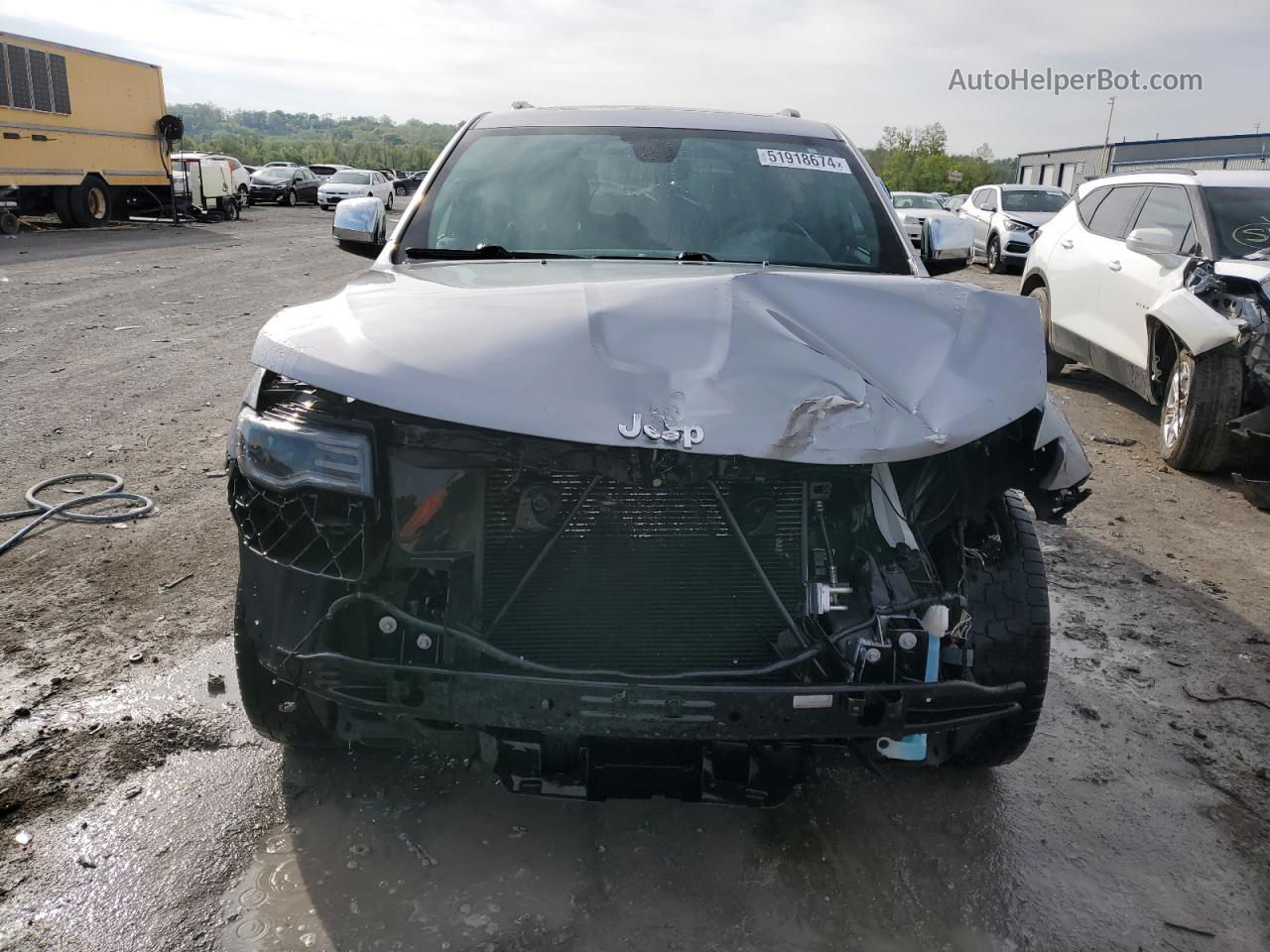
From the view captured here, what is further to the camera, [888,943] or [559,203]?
[559,203]

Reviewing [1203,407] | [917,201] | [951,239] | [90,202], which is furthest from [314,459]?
[917,201]

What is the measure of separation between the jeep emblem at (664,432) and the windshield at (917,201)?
22679 mm

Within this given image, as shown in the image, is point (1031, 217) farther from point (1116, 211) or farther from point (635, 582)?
point (635, 582)

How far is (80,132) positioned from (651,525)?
2234cm

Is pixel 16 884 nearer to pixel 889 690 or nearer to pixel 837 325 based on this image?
pixel 889 690

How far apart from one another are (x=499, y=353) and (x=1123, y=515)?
14.2ft

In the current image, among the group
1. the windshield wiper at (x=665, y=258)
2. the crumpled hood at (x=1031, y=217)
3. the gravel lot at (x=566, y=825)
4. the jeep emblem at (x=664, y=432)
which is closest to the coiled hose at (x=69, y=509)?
the gravel lot at (x=566, y=825)

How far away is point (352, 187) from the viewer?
33562 millimetres

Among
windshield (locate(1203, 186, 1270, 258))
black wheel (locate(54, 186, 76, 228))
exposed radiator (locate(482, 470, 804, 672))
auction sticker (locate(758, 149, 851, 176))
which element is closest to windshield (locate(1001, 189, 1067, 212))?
windshield (locate(1203, 186, 1270, 258))

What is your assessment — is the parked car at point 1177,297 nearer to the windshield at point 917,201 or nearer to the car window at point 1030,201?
the car window at point 1030,201

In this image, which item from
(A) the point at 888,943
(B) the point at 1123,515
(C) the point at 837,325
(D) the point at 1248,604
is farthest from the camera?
(B) the point at 1123,515

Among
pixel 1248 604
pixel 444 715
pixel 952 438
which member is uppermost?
pixel 952 438

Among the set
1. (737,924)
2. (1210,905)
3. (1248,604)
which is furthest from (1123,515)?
(737,924)

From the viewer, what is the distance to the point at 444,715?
81.3 inches
